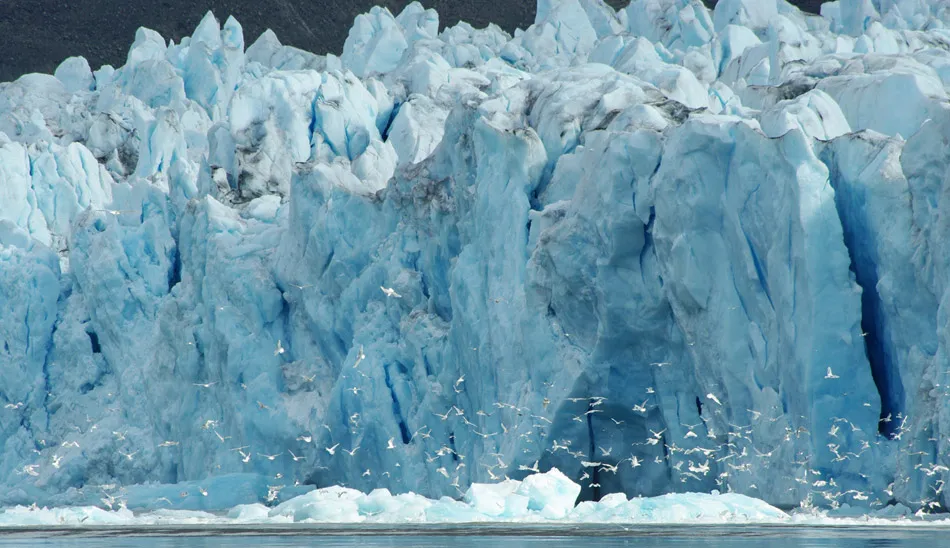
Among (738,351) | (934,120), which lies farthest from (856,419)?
(934,120)

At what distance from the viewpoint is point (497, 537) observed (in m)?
19.3

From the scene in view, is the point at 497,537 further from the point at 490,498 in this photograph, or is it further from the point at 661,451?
the point at 661,451

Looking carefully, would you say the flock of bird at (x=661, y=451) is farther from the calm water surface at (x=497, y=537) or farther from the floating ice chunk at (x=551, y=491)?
the calm water surface at (x=497, y=537)

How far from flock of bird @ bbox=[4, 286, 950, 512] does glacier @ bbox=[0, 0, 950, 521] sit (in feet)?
0.21

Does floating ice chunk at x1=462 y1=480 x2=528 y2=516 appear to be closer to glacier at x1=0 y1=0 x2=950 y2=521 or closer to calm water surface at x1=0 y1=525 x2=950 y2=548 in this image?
glacier at x1=0 y1=0 x2=950 y2=521

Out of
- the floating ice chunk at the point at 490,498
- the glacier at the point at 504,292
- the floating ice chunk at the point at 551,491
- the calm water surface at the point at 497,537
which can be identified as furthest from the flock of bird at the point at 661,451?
the calm water surface at the point at 497,537

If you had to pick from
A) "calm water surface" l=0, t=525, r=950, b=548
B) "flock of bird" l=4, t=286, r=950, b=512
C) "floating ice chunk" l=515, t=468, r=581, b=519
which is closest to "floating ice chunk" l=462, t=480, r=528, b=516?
"floating ice chunk" l=515, t=468, r=581, b=519

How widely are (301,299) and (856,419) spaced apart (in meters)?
13.7

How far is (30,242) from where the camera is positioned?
3847 cm

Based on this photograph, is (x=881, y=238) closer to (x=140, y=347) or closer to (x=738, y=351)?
(x=738, y=351)

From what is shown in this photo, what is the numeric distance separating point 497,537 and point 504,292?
29.0ft

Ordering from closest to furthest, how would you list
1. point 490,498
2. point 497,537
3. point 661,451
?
point 497,537
point 490,498
point 661,451

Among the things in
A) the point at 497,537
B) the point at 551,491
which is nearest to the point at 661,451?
the point at 551,491

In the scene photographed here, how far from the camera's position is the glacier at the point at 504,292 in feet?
73.3
